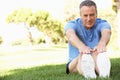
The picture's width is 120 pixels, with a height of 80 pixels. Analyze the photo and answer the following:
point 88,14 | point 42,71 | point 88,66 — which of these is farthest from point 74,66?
point 42,71

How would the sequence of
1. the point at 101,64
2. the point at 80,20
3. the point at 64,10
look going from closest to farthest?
1. the point at 101,64
2. the point at 80,20
3. the point at 64,10

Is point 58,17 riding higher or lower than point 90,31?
lower

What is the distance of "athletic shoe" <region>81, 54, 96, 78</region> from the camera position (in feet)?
16.5

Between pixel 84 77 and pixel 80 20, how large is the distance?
0.99m

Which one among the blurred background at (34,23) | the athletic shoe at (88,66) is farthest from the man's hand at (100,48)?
the blurred background at (34,23)

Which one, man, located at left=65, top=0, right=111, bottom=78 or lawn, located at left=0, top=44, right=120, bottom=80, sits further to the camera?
lawn, located at left=0, top=44, right=120, bottom=80

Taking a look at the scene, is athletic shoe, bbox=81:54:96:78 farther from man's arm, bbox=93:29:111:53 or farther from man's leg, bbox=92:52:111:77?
man's arm, bbox=93:29:111:53

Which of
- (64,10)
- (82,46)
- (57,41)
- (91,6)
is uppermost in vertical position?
(91,6)

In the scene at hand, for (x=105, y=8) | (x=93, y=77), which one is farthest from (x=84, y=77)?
(x=105, y=8)

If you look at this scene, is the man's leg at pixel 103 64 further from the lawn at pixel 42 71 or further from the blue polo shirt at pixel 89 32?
the blue polo shirt at pixel 89 32

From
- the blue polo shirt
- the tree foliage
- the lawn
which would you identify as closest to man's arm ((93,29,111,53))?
the blue polo shirt

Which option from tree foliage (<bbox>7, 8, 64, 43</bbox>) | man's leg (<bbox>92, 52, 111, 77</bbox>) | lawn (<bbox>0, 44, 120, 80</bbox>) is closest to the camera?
man's leg (<bbox>92, 52, 111, 77</bbox>)

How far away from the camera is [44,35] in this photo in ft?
118

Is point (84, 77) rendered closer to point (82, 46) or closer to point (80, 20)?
point (82, 46)
